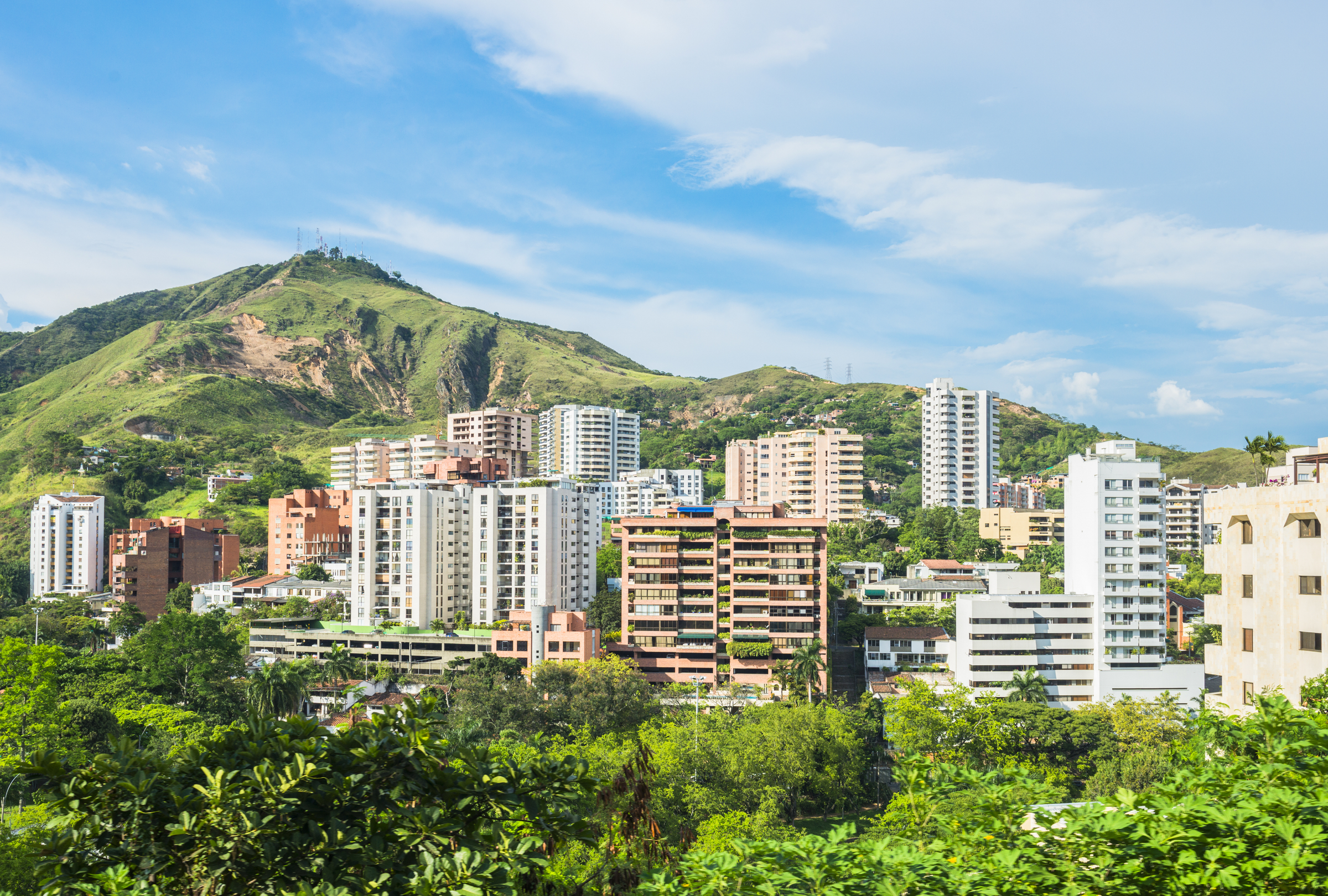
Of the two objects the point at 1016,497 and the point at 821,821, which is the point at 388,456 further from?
the point at 821,821

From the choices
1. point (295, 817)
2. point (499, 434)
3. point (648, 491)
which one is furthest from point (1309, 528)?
point (499, 434)

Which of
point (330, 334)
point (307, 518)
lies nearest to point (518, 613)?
point (307, 518)

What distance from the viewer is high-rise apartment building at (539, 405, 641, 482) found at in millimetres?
110938

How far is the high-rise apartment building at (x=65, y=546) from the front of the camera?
71.7 m

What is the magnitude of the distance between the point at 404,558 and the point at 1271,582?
49.0 metres

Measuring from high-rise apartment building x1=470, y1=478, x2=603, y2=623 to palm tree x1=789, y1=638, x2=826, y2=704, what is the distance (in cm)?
1717

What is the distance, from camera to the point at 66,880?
15.2 feet

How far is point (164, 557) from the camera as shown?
64688 millimetres

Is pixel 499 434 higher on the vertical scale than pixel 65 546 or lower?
higher

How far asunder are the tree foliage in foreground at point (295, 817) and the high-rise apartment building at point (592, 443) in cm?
10258

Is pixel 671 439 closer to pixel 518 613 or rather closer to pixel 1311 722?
pixel 518 613

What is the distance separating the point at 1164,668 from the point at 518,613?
3378 centimetres

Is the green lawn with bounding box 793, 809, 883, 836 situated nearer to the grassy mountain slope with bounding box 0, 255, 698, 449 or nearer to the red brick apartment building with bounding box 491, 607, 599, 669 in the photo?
the red brick apartment building with bounding box 491, 607, 599, 669

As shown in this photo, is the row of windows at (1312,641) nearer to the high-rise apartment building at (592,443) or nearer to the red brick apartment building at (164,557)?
the red brick apartment building at (164,557)
